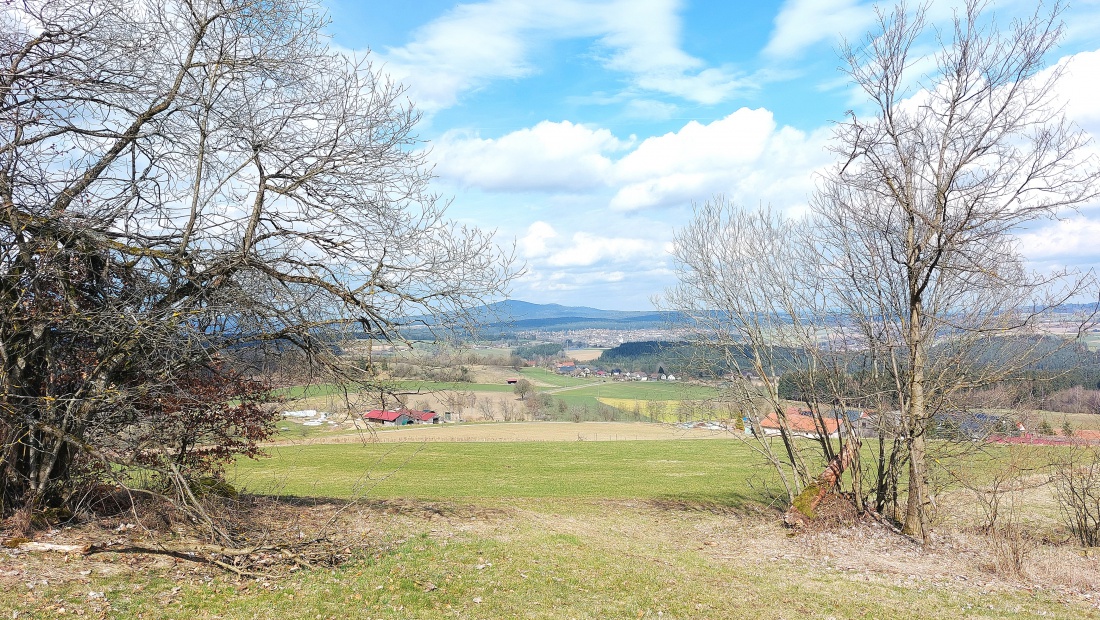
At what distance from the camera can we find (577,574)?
8.85 m

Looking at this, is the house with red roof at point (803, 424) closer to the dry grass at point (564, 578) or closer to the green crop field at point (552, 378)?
the dry grass at point (564, 578)

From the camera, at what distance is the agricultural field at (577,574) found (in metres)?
6.71

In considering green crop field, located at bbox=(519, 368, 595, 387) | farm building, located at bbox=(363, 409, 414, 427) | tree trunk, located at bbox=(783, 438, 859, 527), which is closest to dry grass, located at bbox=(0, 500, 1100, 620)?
tree trunk, located at bbox=(783, 438, 859, 527)

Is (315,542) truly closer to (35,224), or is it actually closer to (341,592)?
(341,592)

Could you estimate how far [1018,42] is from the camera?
9719mm

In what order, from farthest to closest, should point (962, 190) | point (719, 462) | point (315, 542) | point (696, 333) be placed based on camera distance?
point (719, 462), point (696, 333), point (962, 190), point (315, 542)

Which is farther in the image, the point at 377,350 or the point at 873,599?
the point at 377,350

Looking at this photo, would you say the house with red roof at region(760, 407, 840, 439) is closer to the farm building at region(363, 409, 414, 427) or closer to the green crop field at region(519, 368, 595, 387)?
the farm building at region(363, 409, 414, 427)

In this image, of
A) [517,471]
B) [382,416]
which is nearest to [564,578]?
[382,416]

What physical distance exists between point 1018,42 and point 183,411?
512 inches

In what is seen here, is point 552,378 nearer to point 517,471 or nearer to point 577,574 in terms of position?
point 517,471

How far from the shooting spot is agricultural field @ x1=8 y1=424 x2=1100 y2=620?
671 cm

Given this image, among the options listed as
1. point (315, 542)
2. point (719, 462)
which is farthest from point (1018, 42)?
→ point (719, 462)

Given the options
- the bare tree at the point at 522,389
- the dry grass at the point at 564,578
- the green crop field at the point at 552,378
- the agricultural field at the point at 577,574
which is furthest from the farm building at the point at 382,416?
the green crop field at the point at 552,378
